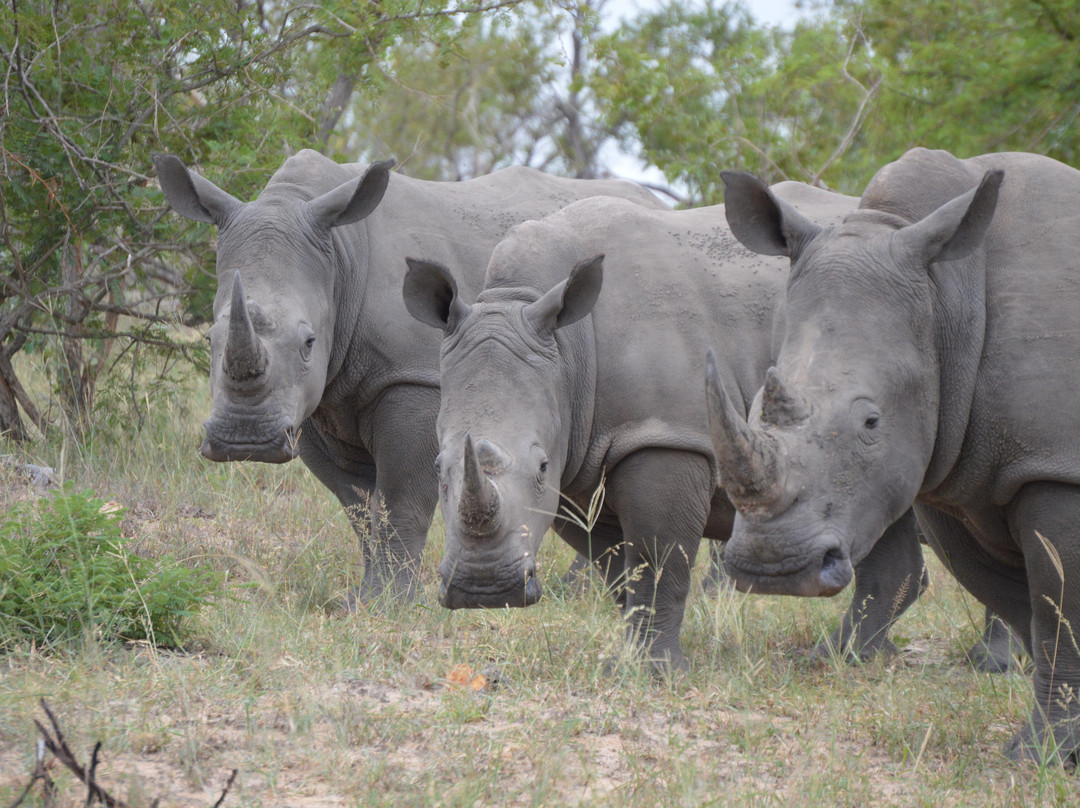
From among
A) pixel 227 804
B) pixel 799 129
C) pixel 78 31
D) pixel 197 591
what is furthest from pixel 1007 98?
pixel 227 804

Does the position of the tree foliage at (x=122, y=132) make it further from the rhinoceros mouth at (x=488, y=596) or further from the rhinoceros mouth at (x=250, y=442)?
the rhinoceros mouth at (x=488, y=596)

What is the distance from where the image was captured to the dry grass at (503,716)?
353 centimetres

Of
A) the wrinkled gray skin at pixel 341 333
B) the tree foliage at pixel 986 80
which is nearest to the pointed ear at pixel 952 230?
the wrinkled gray skin at pixel 341 333

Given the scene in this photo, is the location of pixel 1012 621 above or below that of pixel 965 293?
below

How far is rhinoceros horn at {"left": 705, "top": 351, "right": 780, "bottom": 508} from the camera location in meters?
3.51

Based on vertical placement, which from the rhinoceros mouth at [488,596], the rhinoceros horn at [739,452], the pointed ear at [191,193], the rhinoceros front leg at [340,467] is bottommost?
the rhinoceros front leg at [340,467]

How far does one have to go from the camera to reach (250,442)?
19.1 feet

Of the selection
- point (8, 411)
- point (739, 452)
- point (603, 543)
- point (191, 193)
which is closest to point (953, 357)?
point (739, 452)

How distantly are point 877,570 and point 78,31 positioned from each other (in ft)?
19.2

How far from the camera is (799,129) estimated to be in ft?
49.8

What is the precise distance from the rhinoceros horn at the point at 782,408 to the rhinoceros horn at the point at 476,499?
3.20ft

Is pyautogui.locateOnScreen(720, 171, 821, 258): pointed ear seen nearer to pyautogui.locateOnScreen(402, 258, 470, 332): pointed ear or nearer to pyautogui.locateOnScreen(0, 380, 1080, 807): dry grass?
pyautogui.locateOnScreen(402, 258, 470, 332): pointed ear

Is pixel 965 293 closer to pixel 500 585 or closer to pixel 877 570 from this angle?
pixel 500 585

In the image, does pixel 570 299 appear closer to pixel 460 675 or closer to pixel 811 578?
pixel 460 675
